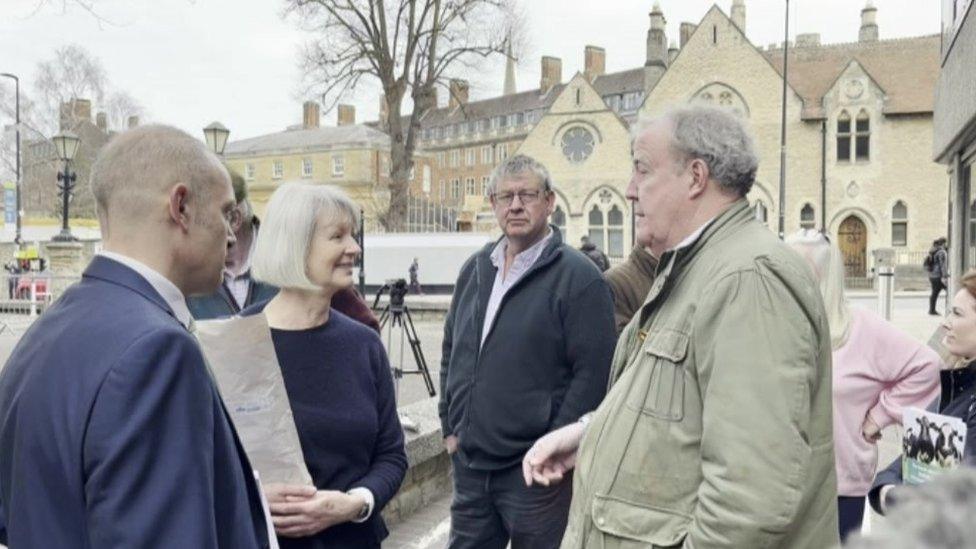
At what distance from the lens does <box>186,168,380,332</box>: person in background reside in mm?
3379

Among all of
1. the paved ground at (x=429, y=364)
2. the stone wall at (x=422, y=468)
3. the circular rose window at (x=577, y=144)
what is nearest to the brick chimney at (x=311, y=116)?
the circular rose window at (x=577, y=144)

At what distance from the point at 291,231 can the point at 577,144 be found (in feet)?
166

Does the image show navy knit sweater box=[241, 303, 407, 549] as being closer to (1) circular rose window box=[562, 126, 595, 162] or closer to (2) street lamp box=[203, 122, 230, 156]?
(2) street lamp box=[203, 122, 230, 156]

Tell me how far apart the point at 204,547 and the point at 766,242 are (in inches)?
55.7

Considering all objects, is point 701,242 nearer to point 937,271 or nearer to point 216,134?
point 216,134

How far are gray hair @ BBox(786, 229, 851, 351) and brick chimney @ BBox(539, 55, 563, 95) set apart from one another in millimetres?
84389

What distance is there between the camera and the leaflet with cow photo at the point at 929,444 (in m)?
2.81

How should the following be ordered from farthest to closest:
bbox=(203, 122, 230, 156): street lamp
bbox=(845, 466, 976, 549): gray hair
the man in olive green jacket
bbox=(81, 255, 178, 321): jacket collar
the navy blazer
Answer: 1. bbox=(203, 122, 230, 156): street lamp
2. the man in olive green jacket
3. bbox=(81, 255, 178, 321): jacket collar
4. the navy blazer
5. bbox=(845, 466, 976, 549): gray hair

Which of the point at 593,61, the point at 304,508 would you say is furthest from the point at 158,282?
the point at 593,61

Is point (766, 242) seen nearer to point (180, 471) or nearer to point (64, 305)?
point (180, 471)

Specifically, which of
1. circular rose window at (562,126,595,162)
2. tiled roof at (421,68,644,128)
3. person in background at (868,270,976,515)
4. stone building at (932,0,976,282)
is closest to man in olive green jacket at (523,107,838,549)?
person in background at (868,270,976,515)

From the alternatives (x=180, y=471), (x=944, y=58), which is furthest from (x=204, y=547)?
(x=944, y=58)

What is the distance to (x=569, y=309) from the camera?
12.2 feet

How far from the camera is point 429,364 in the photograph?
14.9 metres
